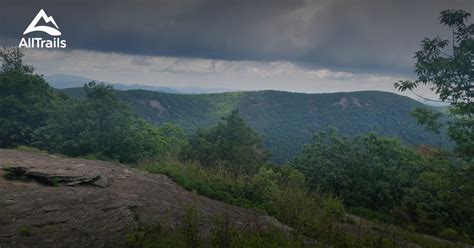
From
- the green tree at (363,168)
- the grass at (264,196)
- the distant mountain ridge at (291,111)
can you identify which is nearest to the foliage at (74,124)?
the grass at (264,196)

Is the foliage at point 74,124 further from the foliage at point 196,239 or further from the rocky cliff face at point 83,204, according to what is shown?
the foliage at point 196,239

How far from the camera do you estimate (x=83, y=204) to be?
928 centimetres

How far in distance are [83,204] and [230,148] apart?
18.7m

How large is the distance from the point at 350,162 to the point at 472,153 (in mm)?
13105

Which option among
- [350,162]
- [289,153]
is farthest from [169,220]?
[289,153]

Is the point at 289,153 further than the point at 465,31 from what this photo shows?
Yes

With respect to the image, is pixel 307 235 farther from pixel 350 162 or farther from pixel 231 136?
pixel 231 136

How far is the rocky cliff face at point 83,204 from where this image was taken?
24.1 feet

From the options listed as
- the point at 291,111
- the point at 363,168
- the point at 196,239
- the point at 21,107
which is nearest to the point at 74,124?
the point at 21,107

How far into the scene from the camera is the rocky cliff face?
736cm

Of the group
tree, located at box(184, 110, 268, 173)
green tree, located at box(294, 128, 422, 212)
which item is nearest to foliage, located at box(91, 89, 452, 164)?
tree, located at box(184, 110, 268, 173)

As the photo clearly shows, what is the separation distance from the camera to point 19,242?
22.4 ft

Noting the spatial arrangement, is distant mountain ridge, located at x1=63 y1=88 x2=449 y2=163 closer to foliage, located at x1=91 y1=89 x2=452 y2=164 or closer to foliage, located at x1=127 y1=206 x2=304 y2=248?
foliage, located at x1=91 y1=89 x2=452 y2=164

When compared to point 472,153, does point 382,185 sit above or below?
below
